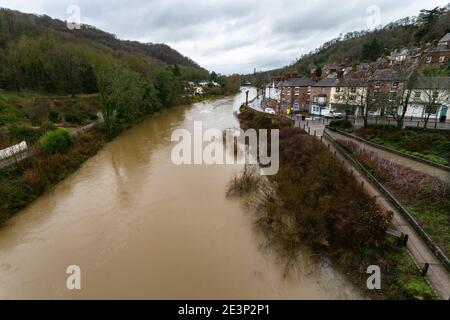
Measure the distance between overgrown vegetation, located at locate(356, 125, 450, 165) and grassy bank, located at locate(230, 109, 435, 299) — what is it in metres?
5.65

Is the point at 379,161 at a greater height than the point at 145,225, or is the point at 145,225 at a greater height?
the point at 379,161

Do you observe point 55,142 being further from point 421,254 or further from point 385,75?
point 385,75

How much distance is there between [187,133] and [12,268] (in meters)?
20.7

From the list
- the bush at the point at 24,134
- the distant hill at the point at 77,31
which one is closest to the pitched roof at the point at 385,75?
the bush at the point at 24,134

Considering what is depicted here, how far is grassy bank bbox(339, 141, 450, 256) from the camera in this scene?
870 cm

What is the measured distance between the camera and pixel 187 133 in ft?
91.5

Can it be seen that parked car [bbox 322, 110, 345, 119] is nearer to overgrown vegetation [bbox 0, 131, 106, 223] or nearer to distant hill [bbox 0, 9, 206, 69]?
overgrown vegetation [bbox 0, 131, 106, 223]

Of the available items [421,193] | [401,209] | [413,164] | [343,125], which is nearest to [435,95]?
[343,125]

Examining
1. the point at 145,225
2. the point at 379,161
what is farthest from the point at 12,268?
the point at 379,161

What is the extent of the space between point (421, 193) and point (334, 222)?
4.54m

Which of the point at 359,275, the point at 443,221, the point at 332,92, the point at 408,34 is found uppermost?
the point at 408,34

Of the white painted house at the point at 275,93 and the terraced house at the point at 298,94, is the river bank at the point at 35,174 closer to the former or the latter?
the terraced house at the point at 298,94

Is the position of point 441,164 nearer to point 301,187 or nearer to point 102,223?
point 301,187

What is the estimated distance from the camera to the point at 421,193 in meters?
10.6
